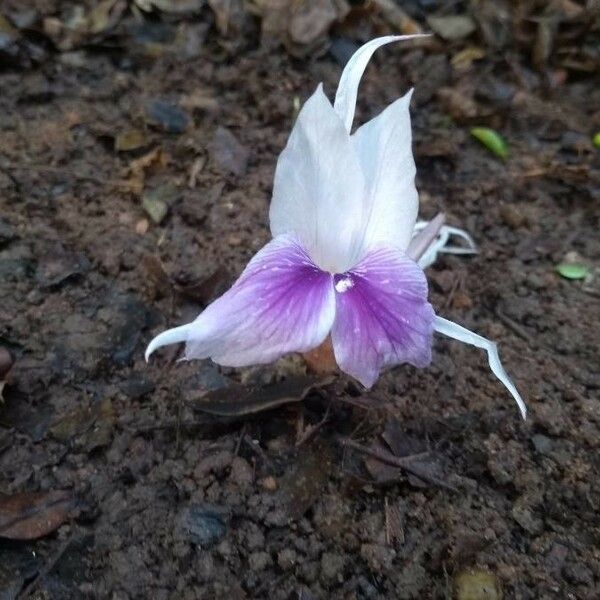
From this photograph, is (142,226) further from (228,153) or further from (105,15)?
(105,15)

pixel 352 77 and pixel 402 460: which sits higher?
pixel 352 77

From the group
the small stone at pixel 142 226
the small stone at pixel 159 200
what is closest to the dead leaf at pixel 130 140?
the small stone at pixel 159 200

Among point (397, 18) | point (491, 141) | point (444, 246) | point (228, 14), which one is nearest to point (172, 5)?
point (228, 14)

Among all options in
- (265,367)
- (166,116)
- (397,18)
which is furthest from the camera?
(397,18)

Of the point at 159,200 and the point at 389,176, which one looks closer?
the point at 389,176

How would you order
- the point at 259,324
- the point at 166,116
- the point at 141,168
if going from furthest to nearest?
the point at 166,116 → the point at 141,168 → the point at 259,324

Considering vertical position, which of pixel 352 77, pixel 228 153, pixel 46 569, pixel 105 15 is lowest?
Result: pixel 46 569
